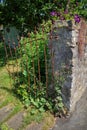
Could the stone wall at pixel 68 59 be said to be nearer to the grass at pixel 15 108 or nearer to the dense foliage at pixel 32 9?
the grass at pixel 15 108

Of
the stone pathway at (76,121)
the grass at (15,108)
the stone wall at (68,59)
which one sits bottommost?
the stone pathway at (76,121)

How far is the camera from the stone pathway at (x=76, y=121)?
416 cm

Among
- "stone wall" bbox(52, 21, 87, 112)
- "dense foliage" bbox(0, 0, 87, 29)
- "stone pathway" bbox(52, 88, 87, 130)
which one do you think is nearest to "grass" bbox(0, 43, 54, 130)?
"stone pathway" bbox(52, 88, 87, 130)

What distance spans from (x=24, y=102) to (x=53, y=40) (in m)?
1.49

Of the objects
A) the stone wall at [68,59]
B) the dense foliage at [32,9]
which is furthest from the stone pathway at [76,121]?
the dense foliage at [32,9]

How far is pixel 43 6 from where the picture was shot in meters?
7.98

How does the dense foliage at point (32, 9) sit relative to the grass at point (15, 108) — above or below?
above

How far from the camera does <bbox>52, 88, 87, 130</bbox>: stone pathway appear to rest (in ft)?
13.7

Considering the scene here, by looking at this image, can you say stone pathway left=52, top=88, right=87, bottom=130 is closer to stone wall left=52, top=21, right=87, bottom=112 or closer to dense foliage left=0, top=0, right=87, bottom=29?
stone wall left=52, top=21, right=87, bottom=112

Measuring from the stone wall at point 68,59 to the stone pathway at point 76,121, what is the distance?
149mm

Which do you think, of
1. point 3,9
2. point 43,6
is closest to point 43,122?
point 43,6

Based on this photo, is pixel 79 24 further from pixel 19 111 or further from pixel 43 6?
pixel 43 6

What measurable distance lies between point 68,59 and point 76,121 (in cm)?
128

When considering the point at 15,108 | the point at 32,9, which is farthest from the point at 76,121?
the point at 32,9
